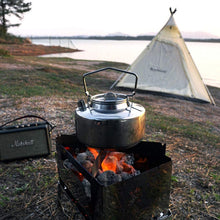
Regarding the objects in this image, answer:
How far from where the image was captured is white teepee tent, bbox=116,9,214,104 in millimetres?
9461

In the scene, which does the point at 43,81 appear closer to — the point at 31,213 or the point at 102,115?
the point at 31,213

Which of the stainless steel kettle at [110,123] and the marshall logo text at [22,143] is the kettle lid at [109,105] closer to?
the stainless steel kettle at [110,123]

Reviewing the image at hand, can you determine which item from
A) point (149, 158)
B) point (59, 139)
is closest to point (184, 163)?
point (149, 158)

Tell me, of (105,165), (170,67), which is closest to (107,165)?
(105,165)

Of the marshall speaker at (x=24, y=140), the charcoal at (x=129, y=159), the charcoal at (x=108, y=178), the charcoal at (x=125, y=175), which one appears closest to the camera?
the charcoal at (x=108, y=178)

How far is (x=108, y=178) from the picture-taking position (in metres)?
1.97

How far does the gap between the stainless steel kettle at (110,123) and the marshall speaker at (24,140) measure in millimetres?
1496

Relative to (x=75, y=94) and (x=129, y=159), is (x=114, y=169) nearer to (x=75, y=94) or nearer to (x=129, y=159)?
(x=129, y=159)

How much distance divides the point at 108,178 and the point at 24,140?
1.77 m

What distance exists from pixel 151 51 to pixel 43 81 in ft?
16.9

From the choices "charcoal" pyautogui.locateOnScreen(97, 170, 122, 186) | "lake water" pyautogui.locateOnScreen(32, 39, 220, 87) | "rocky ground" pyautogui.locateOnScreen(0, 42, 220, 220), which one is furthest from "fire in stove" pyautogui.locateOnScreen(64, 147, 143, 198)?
"lake water" pyautogui.locateOnScreen(32, 39, 220, 87)

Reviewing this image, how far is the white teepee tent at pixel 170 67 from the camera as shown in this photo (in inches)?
372

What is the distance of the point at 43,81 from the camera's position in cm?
935

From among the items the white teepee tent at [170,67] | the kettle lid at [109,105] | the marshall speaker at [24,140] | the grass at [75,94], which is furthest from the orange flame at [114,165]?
the white teepee tent at [170,67]
